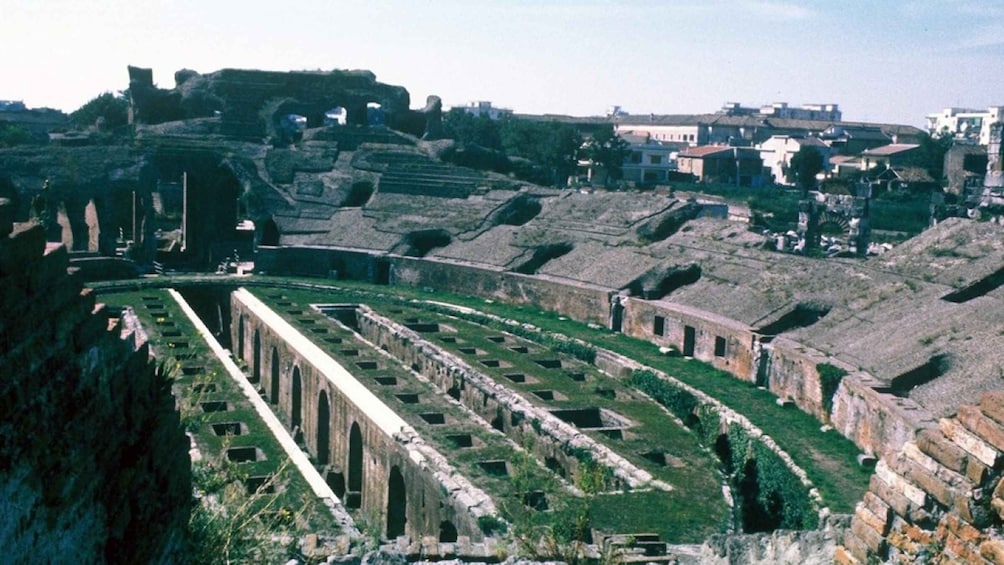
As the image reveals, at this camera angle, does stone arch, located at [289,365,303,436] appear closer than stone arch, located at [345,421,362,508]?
No

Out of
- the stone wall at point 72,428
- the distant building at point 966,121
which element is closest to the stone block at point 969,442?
the stone wall at point 72,428

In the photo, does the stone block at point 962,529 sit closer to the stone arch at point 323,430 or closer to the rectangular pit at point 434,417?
the rectangular pit at point 434,417

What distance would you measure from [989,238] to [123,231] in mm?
31932

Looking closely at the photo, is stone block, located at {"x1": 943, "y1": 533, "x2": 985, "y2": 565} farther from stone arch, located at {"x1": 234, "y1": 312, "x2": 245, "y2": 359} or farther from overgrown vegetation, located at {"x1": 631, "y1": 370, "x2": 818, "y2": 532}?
stone arch, located at {"x1": 234, "y1": 312, "x2": 245, "y2": 359}

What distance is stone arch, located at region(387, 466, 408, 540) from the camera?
15.6m

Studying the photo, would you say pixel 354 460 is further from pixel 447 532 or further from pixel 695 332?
pixel 695 332

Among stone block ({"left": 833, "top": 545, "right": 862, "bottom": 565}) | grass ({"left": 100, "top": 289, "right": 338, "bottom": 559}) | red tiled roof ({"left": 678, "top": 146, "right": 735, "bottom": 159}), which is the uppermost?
red tiled roof ({"left": 678, "top": 146, "right": 735, "bottom": 159})

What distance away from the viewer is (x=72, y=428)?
14.0ft

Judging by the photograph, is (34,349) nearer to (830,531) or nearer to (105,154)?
(830,531)

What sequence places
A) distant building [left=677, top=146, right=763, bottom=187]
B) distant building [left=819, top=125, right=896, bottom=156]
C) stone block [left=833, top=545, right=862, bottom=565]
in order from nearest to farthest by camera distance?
stone block [left=833, top=545, right=862, bottom=565]
distant building [left=677, top=146, right=763, bottom=187]
distant building [left=819, top=125, right=896, bottom=156]

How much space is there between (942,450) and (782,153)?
226 ft

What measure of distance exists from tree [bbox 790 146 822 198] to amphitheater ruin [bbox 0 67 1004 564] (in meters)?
27.2

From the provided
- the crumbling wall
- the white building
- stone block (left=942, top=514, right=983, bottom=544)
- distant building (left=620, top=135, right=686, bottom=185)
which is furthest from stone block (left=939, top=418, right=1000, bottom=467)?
the white building

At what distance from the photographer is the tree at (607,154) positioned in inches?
2409
